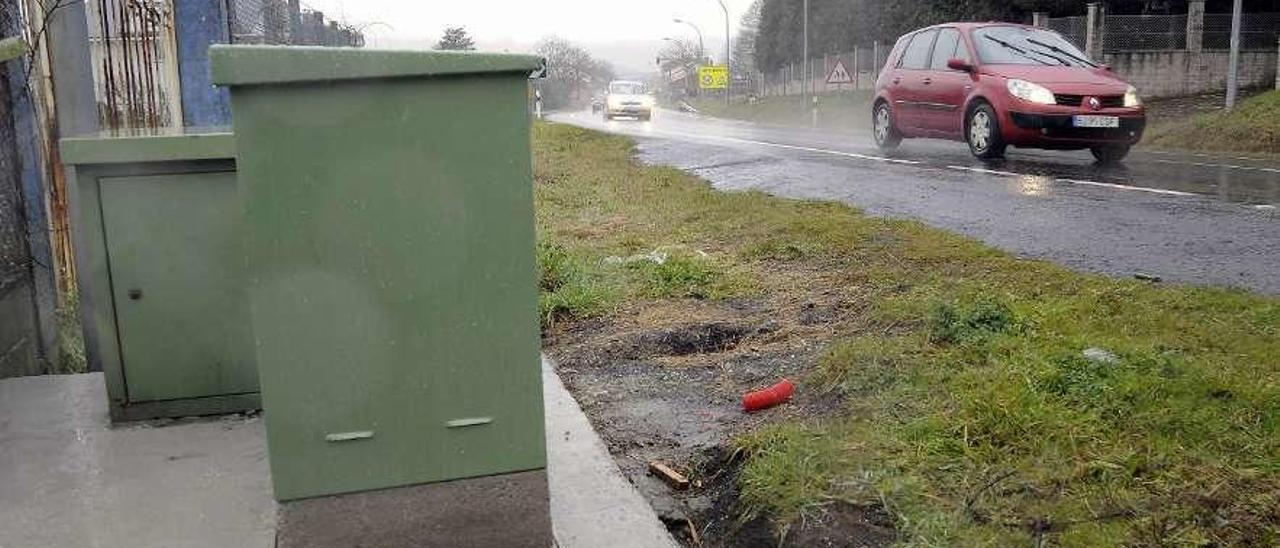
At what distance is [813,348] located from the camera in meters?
4.36

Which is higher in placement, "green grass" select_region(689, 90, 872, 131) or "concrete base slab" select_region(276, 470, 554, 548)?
"concrete base slab" select_region(276, 470, 554, 548)

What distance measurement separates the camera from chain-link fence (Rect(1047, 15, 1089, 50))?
2862cm

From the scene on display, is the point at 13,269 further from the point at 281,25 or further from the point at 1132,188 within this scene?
the point at 1132,188

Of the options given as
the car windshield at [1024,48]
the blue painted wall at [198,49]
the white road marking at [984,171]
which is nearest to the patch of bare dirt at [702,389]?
the blue painted wall at [198,49]

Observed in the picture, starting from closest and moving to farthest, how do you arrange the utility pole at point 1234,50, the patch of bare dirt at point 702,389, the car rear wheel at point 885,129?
the patch of bare dirt at point 702,389, the car rear wheel at point 885,129, the utility pole at point 1234,50

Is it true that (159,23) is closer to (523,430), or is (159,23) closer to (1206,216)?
(523,430)

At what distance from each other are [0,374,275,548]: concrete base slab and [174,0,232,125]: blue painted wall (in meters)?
2.63

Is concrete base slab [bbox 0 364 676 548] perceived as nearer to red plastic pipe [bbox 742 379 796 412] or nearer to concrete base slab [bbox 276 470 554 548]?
concrete base slab [bbox 276 470 554 548]

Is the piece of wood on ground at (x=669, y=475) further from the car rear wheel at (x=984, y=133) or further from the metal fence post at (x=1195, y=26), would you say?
the metal fence post at (x=1195, y=26)

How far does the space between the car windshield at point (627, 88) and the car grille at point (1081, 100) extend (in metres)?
32.0

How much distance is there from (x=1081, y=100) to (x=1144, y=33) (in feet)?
60.2

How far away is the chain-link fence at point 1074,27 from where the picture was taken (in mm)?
28625

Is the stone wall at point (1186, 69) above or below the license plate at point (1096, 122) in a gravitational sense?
above

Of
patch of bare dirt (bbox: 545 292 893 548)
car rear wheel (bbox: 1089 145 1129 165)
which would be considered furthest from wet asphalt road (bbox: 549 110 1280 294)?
patch of bare dirt (bbox: 545 292 893 548)
